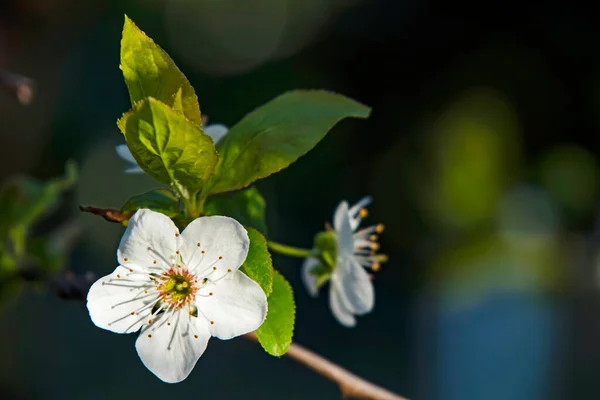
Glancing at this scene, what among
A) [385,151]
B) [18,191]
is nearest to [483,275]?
[385,151]

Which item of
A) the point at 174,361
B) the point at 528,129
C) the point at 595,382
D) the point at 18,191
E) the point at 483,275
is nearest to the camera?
the point at 174,361

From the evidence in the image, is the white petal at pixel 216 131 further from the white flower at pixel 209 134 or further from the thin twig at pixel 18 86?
the thin twig at pixel 18 86

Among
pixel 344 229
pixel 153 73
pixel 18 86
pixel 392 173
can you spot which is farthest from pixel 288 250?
pixel 392 173

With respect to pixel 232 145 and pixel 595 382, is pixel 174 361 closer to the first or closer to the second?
pixel 232 145

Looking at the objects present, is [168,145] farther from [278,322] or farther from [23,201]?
[23,201]

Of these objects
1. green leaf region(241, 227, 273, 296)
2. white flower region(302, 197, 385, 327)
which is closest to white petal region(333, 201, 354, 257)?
white flower region(302, 197, 385, 327)

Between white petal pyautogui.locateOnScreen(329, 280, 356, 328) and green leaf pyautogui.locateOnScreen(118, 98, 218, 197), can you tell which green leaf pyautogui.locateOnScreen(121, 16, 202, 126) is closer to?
green leaf pyautogui.locateOnScreen(118, 98, 218, 197)
